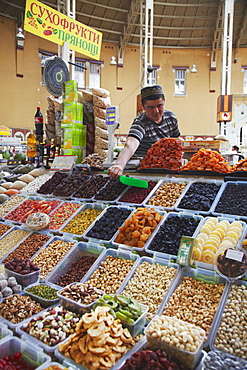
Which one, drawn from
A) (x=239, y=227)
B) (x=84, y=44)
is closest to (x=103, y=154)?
(x=239, y=227)

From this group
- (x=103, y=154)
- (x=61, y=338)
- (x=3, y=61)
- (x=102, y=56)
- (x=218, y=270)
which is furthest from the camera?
(x=102, y=56)

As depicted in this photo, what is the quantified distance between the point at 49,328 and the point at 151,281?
2.13ft

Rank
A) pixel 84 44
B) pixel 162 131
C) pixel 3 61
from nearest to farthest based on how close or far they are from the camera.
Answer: pixel 162 131, pixel 84 44, pixel 3 61

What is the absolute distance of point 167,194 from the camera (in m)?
2.61

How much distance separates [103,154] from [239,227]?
2584mm

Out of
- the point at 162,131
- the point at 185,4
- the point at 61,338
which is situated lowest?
the point at 61,338

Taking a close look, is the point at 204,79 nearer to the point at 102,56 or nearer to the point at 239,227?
the point at 102,56

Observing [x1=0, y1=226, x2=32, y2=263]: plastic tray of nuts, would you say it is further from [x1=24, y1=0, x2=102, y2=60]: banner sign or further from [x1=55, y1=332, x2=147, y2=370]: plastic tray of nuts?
[x1=24, y1=0, x2=102, y2=60]: banner sign

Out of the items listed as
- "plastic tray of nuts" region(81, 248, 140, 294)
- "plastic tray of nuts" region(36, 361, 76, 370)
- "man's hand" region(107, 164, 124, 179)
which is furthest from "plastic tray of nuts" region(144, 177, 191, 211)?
"plastic tray of nuts" region(36, 361, 76, 370)

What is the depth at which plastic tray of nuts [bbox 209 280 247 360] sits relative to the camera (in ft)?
4.18

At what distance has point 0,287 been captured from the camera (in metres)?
1.77

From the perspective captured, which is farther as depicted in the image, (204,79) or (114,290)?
(204,79)

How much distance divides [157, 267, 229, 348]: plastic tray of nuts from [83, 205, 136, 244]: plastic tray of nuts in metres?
0.69

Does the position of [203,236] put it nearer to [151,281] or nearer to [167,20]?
[151,281]
